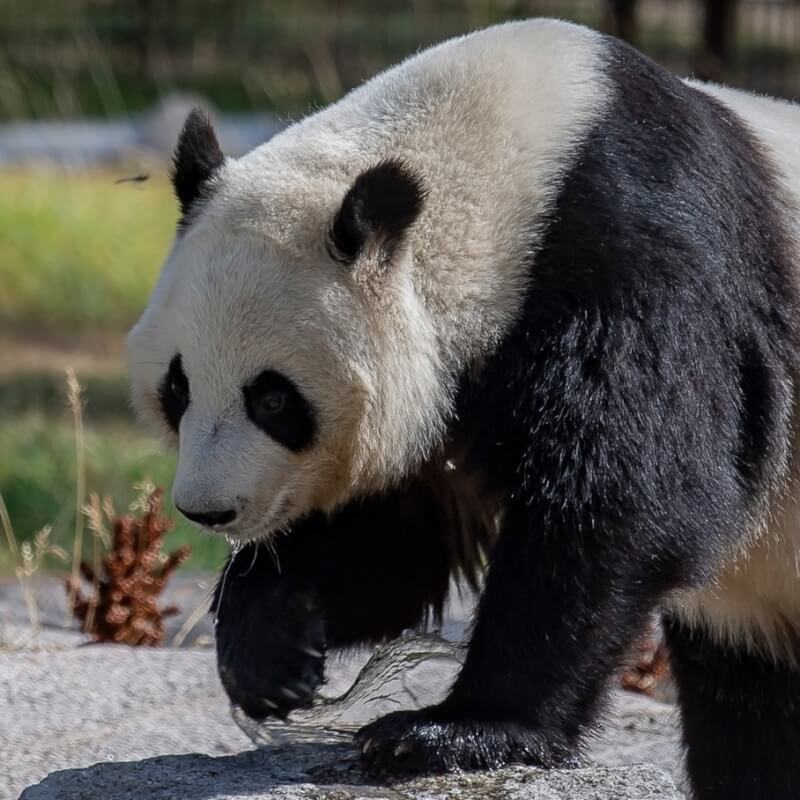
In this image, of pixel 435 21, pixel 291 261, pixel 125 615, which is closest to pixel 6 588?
pixel 125 615

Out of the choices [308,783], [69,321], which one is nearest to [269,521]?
[308,783]

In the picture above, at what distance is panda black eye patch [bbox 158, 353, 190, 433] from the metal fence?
11.8 m

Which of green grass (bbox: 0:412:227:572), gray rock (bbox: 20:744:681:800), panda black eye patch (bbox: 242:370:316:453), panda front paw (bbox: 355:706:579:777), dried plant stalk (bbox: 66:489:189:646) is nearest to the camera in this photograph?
gray rock (bbox: 20:744:681:800)

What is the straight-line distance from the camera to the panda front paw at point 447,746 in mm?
3109

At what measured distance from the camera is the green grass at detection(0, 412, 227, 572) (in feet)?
21.9

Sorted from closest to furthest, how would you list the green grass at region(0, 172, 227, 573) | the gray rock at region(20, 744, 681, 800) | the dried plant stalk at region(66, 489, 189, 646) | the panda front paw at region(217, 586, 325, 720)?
the gray rock at region(20, 744, 681, 800), the panda front paw at region(217, 586, 325, 720), the dried plant stalk at region(66, 489, 189, 646), the green grass at region(0, 172, 227, 573)

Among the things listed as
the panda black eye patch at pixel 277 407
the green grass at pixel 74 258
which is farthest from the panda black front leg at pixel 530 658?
the green grass at pixel 74 258

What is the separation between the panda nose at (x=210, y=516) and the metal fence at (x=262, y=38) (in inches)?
477

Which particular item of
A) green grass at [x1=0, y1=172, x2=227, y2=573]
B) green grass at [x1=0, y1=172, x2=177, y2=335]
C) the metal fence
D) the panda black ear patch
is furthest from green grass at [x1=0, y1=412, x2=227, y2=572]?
the metal fence

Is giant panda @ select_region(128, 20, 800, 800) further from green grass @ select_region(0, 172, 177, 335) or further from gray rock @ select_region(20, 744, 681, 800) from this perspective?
green grass @ select_region(0, 172, 177, 335)

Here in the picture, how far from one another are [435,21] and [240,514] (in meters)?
16.5

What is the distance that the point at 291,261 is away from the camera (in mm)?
3275

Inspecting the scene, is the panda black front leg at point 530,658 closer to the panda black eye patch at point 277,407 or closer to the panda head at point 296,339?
the panda head at point 296,339

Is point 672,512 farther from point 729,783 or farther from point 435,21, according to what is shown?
point 435,21
